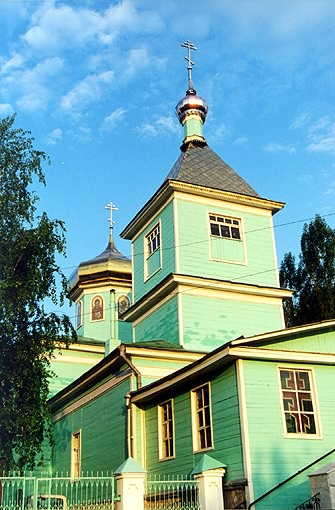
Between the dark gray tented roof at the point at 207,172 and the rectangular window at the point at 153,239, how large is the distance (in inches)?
70.2

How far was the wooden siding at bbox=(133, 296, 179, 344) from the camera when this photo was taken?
1709cm

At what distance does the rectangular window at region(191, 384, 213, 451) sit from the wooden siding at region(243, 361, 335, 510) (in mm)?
1276

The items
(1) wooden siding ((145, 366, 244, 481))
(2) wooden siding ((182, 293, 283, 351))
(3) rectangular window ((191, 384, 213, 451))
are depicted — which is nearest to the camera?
(1) wooden siding ((145, 366, 244, 481))

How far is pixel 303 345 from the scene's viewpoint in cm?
1267

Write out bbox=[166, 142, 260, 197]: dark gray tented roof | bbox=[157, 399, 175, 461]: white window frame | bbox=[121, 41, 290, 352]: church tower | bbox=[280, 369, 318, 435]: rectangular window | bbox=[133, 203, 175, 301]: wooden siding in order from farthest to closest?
bbox=[166, 142, 260, 197]: dark gray tented roof, bbox=[133, 203, 175, 301]: wooden siding, bbox=[121, 41, 290, 352]: church tower, bbox=[157, 399, 175, 461]: white window frame, bbox=[280, 369, 318, 435]: rectangular window

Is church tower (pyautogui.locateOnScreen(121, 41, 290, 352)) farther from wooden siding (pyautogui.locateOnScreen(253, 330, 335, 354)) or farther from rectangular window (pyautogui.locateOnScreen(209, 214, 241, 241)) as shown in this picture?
wooden siding (pyautogui.locateOnScreen(253, 330, 335, 354))

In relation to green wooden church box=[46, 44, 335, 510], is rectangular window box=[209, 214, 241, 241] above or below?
above

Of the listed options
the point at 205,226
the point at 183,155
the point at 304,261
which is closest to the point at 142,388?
the point at 205,226

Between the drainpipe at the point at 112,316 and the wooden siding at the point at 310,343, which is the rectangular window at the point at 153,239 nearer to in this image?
the drainpipe at the point at 112,316

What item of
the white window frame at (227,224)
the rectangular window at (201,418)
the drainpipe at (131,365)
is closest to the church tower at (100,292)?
the white window frame at (227,224)

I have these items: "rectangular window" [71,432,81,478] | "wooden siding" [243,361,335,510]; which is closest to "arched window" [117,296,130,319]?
"rectangular window" [71,432,81,478]

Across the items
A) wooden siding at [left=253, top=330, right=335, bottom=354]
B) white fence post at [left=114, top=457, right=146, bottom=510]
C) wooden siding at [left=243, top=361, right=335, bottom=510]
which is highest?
wooden siding at [left=253, top=330, right=335, bottom=354]

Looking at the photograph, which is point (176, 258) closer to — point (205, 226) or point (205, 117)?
point (205, 226)

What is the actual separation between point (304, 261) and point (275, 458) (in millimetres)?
19089
